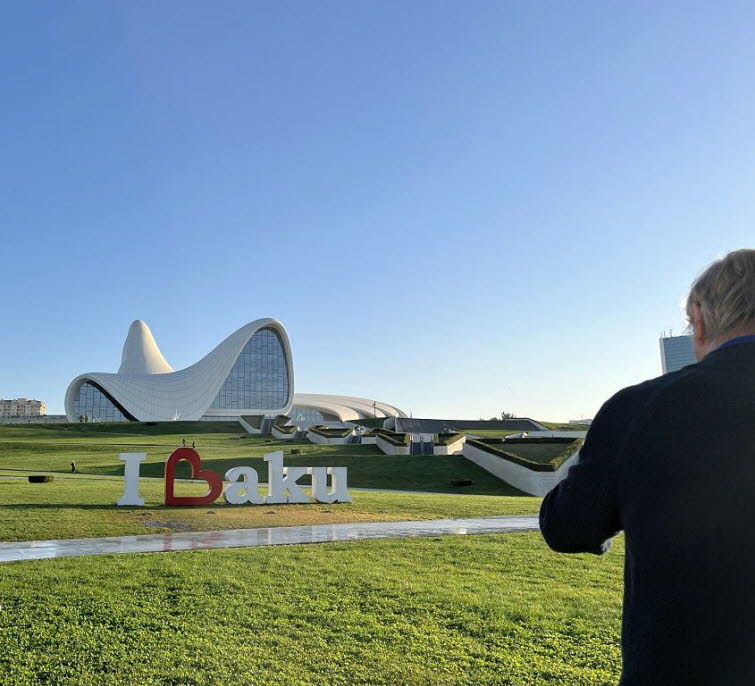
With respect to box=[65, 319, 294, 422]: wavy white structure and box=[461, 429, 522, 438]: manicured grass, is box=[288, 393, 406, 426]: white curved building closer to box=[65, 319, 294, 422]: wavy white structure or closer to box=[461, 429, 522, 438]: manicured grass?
box=[65, 319, 294, 422]: wavy white structure

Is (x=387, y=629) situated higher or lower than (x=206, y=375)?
lower

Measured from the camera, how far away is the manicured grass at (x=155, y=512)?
11234mm

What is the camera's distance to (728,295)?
5.20 ft

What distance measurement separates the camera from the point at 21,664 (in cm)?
447

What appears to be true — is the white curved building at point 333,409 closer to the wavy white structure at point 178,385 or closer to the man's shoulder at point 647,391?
the wavy white structure at point 178,385

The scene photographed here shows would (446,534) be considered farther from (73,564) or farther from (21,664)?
(21,664)

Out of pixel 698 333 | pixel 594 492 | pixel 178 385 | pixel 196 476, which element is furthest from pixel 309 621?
pixel 178 385

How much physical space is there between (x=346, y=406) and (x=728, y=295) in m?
96.1

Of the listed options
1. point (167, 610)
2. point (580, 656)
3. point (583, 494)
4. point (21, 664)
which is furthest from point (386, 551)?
point (583, 494)

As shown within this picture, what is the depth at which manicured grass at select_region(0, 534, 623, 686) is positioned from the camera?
14.3 feet

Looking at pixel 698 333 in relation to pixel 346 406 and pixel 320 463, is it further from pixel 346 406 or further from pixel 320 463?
pixel 346 406

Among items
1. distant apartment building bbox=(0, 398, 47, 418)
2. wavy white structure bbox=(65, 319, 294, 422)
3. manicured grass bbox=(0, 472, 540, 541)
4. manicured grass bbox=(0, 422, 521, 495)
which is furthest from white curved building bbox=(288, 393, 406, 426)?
distant apartment building bbox=(0, 398, 47, 418)

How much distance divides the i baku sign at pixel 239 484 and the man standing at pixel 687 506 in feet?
44.1

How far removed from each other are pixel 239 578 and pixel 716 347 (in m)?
6.42
